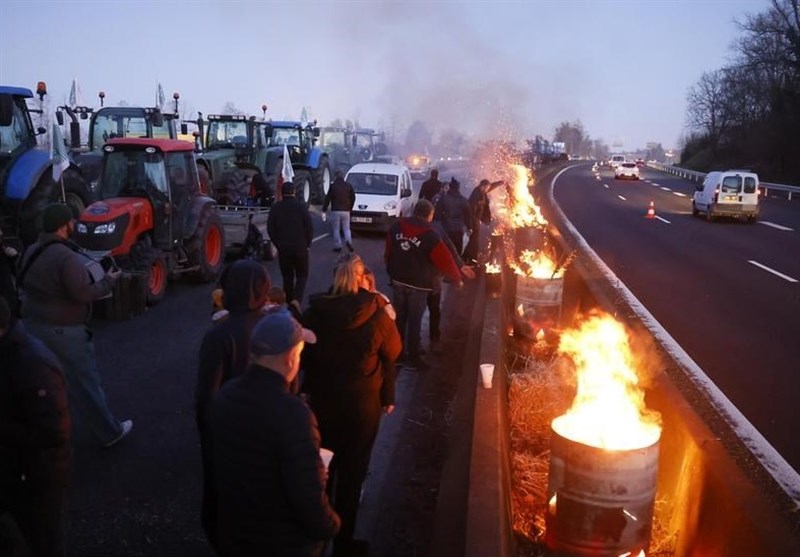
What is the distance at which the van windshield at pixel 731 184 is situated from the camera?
27875 millimetres

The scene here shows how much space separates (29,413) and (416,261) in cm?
500

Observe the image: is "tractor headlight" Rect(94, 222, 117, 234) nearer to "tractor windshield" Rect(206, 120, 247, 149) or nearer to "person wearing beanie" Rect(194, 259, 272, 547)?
"person wearing beanie" Rect(194, 259, 272, 547)

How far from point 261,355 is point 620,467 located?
89.8 inches

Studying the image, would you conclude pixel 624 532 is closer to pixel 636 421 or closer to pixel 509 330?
pixel 636 421

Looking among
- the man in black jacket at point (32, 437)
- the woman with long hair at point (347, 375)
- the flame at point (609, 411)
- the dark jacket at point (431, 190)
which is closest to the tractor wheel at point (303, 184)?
the dark jacket at point (431, 190)

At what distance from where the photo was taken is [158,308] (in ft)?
37.0

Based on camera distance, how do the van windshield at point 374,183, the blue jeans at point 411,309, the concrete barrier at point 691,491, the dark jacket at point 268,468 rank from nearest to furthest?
the dark jacket at point 268,468 < the concrete barrier at point 691,491 < the blue jeans at point 411,309 < the van windshield at point 374,183

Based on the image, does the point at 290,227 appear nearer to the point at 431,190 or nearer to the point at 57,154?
the point at 57,154

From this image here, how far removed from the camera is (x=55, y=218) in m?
5.34

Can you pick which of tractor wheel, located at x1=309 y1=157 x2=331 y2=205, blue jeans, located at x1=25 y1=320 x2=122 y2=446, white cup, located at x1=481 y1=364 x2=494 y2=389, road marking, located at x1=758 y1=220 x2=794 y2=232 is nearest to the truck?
A: blue jeans, located at x1=25 y1=320 x2=122 y2=446

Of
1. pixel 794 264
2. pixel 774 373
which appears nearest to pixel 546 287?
pixel 774 373

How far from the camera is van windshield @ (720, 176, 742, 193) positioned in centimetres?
2788

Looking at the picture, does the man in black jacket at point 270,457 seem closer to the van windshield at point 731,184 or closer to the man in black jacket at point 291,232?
the man in black jacket at point 291,232

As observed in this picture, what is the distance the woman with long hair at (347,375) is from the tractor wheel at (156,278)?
23.4 feet
